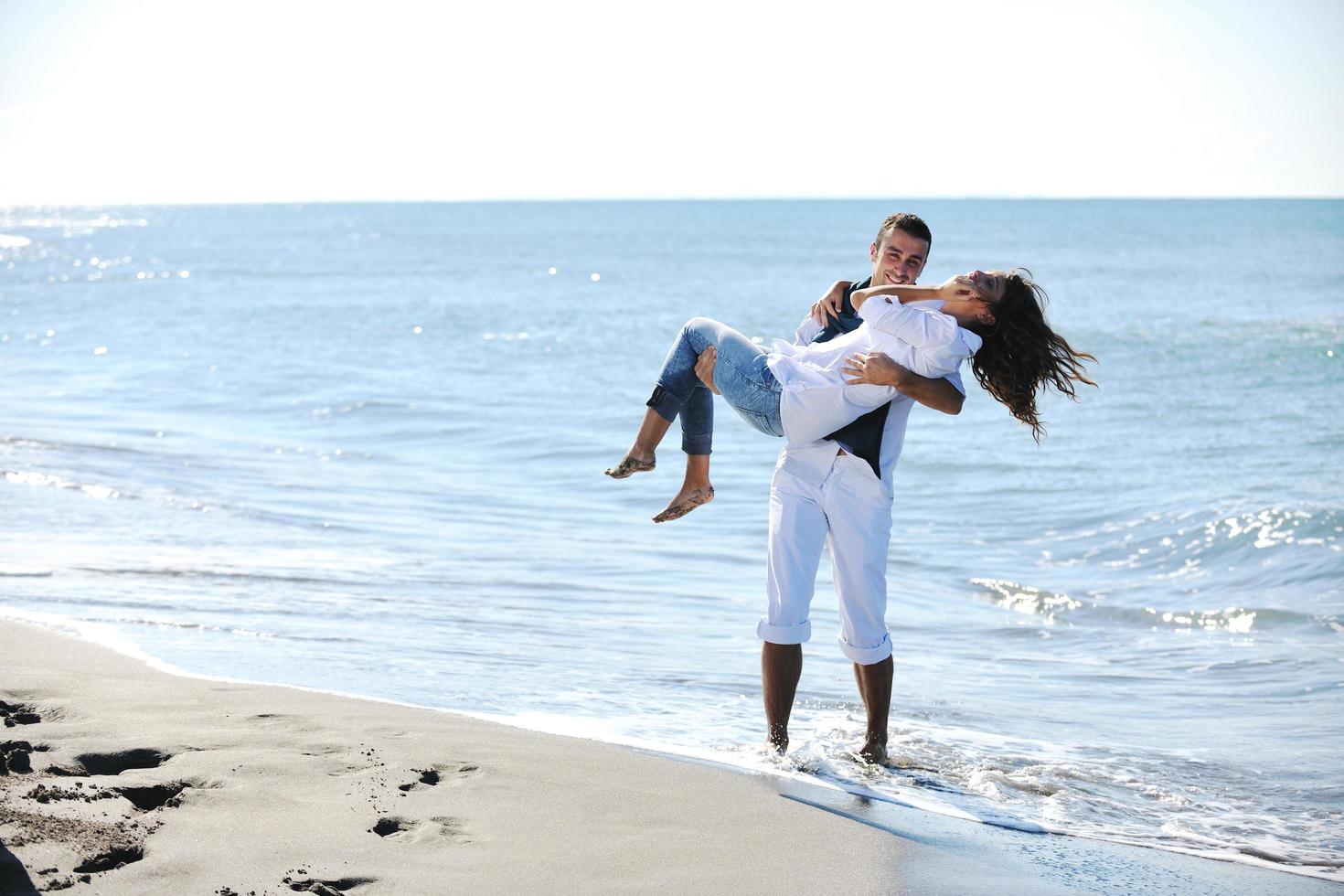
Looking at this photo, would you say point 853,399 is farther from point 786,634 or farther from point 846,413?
point 786,634

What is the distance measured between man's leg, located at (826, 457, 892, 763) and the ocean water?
0.27 m

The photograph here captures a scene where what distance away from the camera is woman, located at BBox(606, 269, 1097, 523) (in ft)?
15.5

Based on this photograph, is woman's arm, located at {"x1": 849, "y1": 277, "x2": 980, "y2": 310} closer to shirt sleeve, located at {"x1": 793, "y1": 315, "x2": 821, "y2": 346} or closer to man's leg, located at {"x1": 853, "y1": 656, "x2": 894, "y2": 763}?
shirt sleeve, located at {"x1": 793, "y1": 315, "x2": 821, "y2": 346}

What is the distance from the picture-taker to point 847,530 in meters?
5.03

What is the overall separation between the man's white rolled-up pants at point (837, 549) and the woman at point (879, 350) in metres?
0.22

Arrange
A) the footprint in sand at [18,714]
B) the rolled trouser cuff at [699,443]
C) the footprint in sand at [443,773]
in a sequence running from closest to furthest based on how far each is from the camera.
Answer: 1. the footprint in sand at [443,773]
2. the footprint in sand at [18,714]
3. the rolled trouser cuff at [699,443]

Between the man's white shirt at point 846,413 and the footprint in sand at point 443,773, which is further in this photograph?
the man's white shirt at point 846,413

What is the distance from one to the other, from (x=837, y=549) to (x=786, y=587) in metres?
0.26

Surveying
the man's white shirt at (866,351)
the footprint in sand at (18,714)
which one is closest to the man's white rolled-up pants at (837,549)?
the man's white shirt at (866,351)

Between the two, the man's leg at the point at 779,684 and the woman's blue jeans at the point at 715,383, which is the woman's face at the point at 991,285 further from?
the man's leg at the point at 779,684

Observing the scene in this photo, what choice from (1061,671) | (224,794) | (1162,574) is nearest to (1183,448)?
(1162,574)

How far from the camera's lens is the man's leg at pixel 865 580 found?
4.99 m

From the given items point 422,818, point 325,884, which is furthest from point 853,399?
point 325,884

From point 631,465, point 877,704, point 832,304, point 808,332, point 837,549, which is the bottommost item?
point 877,704
